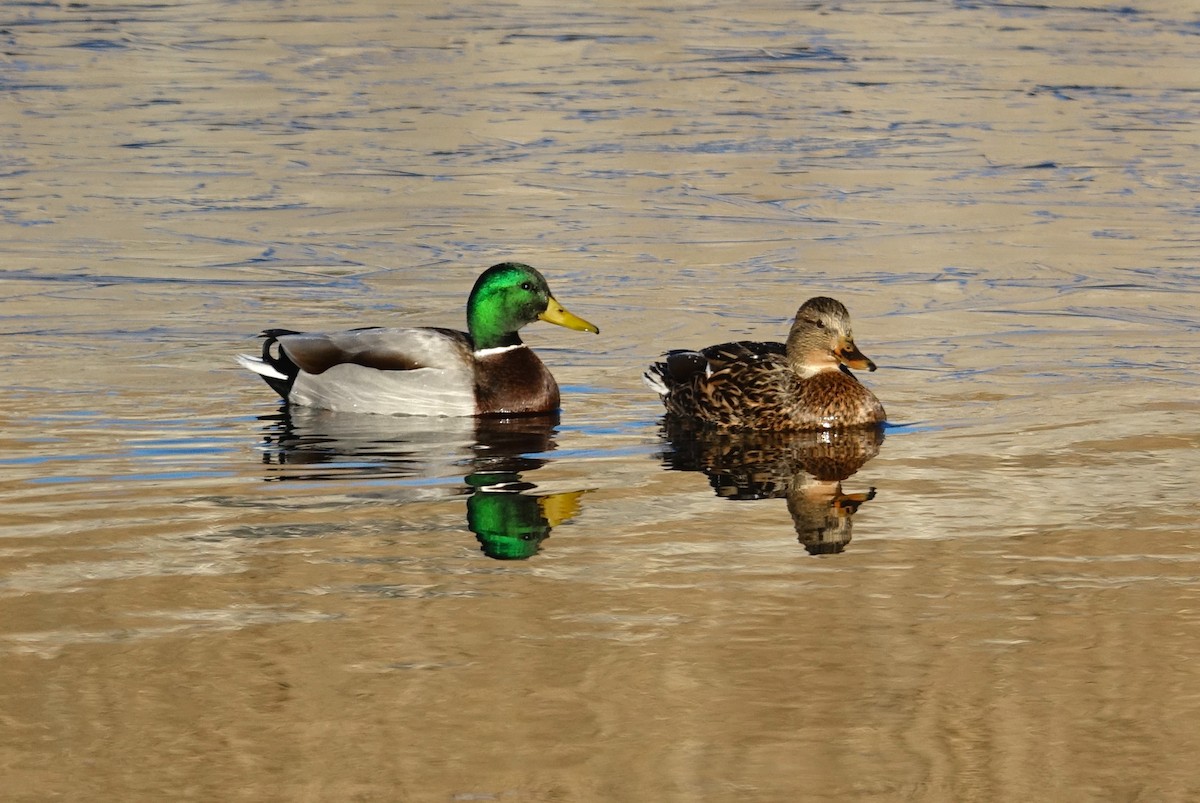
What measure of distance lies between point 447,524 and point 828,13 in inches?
837

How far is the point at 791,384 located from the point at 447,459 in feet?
6.49

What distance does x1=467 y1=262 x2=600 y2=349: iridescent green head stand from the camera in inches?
457

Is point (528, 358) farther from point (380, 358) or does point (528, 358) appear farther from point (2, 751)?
point (2, 751)

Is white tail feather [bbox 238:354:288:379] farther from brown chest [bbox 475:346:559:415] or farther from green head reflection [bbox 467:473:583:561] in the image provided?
green head reflection [bbox 467:473:583:561]

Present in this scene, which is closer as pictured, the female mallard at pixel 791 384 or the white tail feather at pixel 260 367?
the female mallard at pixel 791 384

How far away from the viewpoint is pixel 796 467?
1012 cm

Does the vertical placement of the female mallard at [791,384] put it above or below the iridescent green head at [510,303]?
below

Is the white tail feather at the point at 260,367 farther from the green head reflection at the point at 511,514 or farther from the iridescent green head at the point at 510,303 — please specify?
the green head reflection at the point at 511,514

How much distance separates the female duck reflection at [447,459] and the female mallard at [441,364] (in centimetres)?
10

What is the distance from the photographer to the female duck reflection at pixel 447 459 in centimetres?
872

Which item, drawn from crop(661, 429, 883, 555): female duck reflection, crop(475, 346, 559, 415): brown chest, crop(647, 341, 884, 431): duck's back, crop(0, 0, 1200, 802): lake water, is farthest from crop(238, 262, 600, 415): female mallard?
crop(661, 429, 883, 555): female duck reflection

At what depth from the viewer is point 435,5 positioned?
28953 millimetres

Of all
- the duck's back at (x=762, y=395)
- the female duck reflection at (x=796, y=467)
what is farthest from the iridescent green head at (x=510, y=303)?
the female duck reflection at (x=796, y=467)

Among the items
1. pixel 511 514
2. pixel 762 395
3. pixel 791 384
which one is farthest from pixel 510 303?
pixel 511 514
